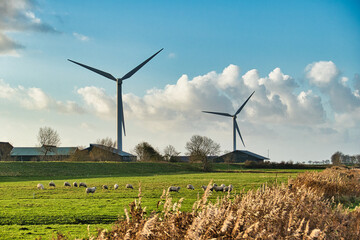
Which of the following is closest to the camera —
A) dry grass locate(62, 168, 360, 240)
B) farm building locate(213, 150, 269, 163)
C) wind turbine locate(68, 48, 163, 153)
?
dry grass locate(62, 168, 360, 240)

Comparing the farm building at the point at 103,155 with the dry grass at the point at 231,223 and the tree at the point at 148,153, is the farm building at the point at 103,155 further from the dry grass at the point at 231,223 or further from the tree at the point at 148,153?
the dry grass at the point at 231,223

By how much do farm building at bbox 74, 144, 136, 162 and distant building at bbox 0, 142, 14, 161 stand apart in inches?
678

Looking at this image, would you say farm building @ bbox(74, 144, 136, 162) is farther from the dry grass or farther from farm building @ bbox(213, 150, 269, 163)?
the dry grass

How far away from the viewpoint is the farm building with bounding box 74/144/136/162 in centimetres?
8169

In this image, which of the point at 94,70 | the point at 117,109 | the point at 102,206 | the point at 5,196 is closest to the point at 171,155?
the point at 117,109

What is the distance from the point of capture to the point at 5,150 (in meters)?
97.4

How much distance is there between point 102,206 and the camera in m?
20.1

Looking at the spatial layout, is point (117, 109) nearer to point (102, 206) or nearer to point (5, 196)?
point (5, 196)

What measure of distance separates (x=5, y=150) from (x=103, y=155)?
29278 mm

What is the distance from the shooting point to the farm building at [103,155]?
81688mm

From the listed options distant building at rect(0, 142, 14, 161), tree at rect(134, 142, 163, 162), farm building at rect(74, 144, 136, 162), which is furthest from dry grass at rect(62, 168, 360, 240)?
distant building at rect(0, 142, 14, 161)

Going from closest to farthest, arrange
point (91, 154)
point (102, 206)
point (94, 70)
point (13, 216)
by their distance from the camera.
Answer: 1. point (13, 216)
2. point (102, 206)
3. point (94, 70)
4. point (91, 154)

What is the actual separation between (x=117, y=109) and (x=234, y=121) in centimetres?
3474

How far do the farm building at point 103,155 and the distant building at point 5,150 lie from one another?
17.2m
